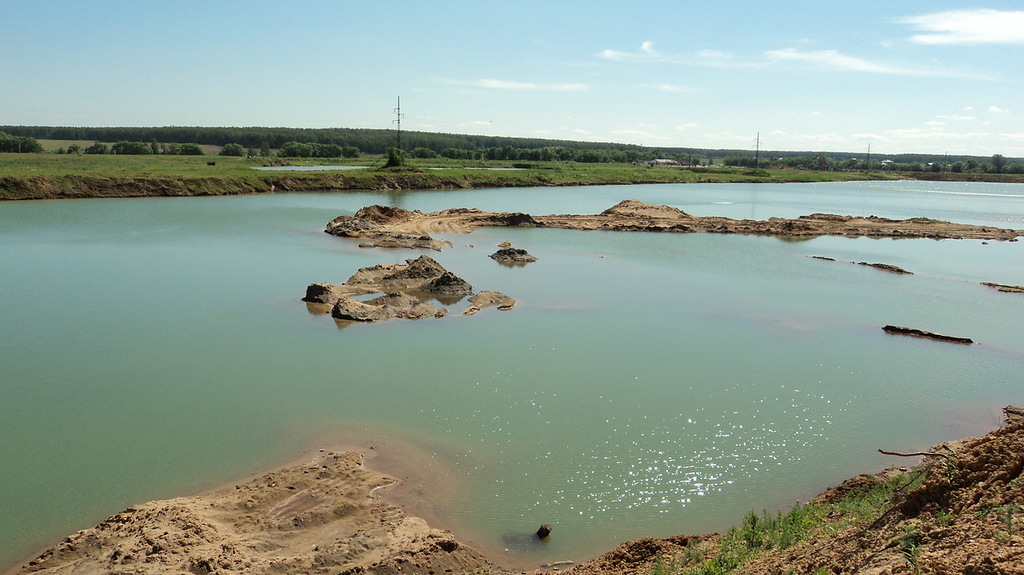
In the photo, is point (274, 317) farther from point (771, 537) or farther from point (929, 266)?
point (929, 266)

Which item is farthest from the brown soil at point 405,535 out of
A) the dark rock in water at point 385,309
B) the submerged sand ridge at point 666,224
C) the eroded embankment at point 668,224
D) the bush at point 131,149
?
the bush at point 131,149

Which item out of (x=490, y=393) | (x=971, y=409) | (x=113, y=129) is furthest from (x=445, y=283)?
(x=113, y=129)

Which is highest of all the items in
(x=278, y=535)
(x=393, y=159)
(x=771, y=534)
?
(x=393, y=159)

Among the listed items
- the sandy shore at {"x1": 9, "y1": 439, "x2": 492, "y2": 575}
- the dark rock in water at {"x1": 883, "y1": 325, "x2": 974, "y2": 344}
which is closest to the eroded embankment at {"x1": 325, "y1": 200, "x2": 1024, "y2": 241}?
the dark rock in water at {"x1": 883, "y1": 325, "x2": 974, "y2": 344}

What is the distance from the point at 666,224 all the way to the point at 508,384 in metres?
28.7

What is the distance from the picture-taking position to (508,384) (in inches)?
519

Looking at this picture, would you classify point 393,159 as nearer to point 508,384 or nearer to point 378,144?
point 508,384

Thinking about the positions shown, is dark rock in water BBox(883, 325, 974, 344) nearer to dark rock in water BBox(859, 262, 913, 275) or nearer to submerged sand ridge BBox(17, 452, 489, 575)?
dark rock in water BBox(859, 262, 913, 275)

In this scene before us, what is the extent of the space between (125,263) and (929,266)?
31537mm

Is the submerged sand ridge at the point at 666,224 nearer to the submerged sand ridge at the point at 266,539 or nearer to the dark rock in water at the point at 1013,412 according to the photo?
the dark rock in water at the point at 1013,412

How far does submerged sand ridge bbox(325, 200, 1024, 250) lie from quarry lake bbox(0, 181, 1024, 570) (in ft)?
32.6

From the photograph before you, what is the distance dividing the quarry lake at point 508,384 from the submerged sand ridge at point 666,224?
9.94m

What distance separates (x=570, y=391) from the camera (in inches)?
508

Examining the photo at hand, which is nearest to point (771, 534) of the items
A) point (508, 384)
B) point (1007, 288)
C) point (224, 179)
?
point (508, 384)
